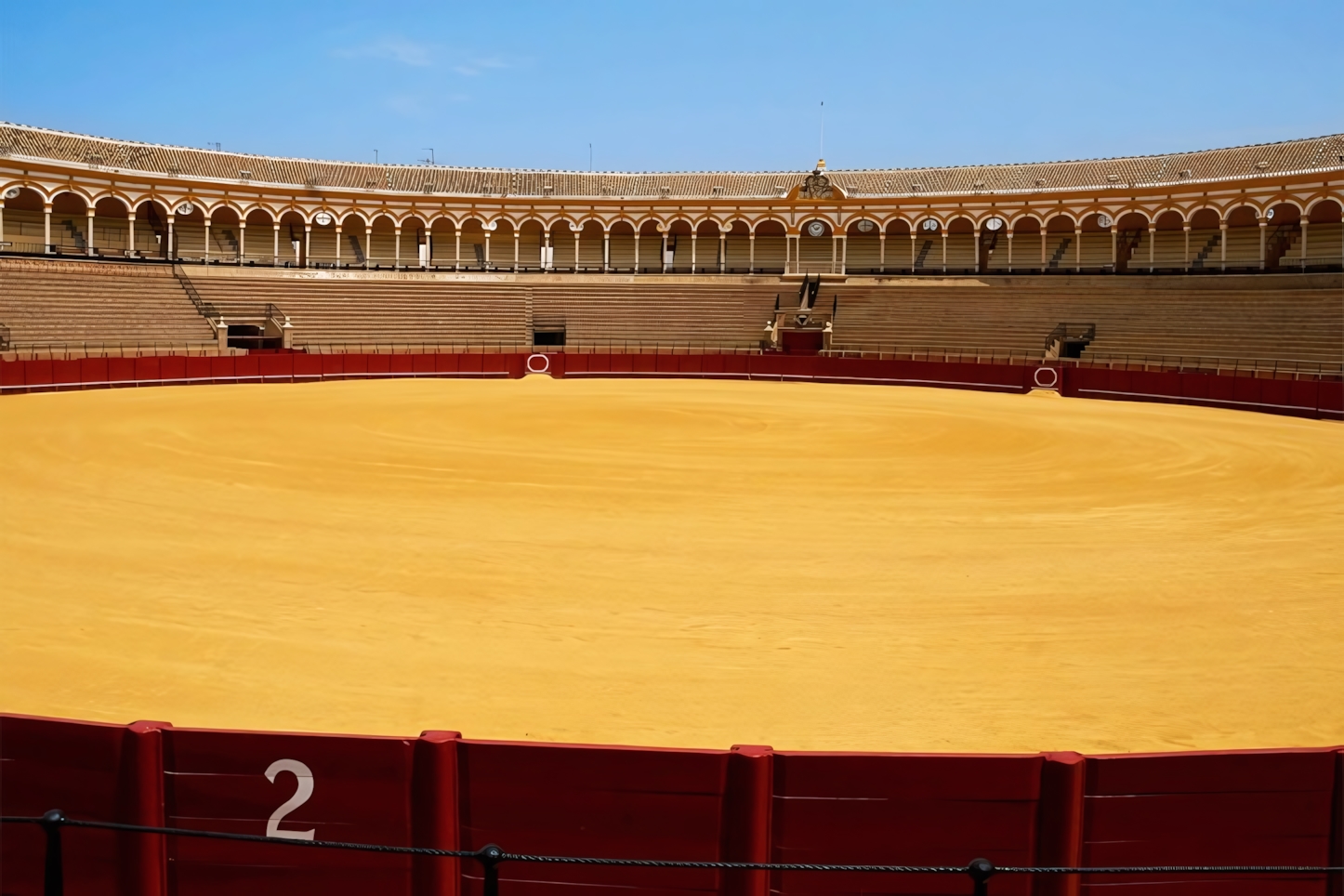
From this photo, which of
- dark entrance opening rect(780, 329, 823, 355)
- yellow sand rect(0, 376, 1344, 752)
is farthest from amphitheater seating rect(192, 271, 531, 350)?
yellow sand rect(0, 376, 1344, 752)

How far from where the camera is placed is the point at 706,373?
39.4 meters

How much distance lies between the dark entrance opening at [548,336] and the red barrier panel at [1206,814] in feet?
141

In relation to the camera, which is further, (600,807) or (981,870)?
(600,807)

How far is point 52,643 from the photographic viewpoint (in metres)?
7.27

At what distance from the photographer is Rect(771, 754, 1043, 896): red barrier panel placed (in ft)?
13.0

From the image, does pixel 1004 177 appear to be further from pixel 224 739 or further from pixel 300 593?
pixel 224 739

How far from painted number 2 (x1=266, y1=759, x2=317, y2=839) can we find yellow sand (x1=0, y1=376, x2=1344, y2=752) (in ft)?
6.14

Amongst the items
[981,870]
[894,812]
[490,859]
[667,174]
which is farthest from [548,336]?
[981,870]

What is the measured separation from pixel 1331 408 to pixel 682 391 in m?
16.9

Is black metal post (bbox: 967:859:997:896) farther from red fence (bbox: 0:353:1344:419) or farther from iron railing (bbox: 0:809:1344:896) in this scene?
red fence (bbox: 0:353:1344:419)

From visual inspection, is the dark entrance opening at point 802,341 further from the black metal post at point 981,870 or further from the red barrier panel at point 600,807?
the black metal post at point 981,870

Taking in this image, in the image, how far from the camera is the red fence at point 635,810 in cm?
398

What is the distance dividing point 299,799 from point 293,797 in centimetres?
3

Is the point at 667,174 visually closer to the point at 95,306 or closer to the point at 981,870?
the point at 95,306
